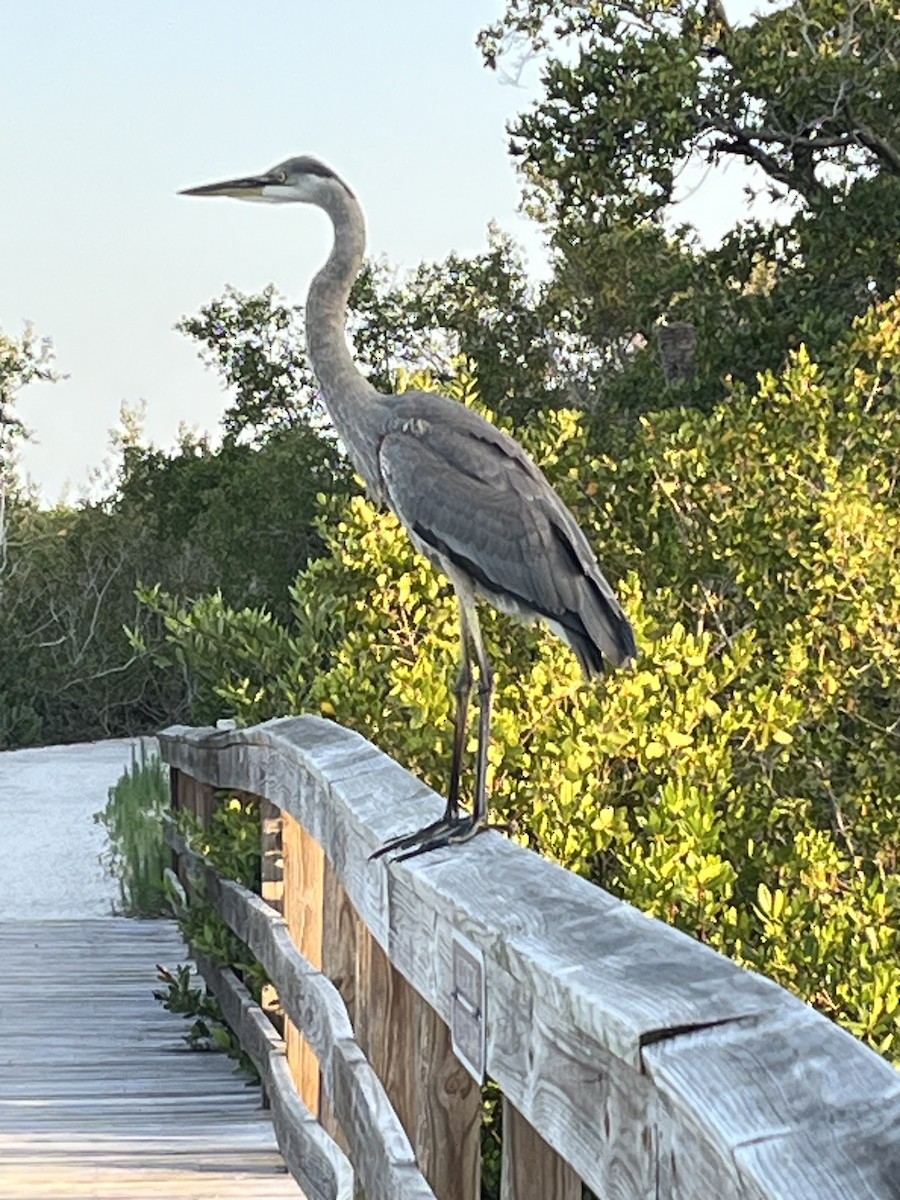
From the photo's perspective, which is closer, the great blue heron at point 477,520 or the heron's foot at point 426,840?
the heron's foot at point 426,840

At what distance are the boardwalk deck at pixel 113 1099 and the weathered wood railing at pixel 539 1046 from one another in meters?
0.45

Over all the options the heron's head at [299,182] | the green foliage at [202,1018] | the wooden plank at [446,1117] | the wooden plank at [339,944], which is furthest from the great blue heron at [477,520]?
the green foliage at [202,1018]

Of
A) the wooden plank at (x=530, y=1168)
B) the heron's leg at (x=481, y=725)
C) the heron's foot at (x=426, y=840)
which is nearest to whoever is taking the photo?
the wooden plank at (x=530, y=1168)

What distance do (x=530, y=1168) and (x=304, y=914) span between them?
2.43 metres

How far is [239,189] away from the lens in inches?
194

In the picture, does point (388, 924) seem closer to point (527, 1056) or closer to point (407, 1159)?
point (407, 1159)

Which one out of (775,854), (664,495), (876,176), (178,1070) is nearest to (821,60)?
(876,176)

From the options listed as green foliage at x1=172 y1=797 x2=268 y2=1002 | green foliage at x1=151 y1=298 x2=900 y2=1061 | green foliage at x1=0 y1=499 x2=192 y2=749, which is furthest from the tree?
green foliage at x1=0 y1=499 x2=192 y2=749

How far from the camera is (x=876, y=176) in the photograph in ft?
33.9

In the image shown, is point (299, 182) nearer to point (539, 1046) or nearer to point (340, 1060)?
point (340, 1060)

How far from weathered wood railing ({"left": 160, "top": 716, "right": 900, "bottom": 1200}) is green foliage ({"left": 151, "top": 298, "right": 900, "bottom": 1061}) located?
1.61 meters

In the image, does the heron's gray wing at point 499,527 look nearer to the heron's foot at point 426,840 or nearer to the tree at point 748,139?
the heron's foot at point 426,840

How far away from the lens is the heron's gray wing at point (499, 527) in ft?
12.0

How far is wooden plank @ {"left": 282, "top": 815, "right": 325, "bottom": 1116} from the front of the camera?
390cm
